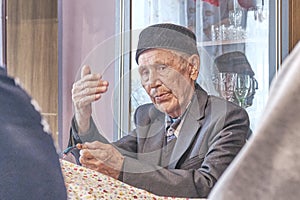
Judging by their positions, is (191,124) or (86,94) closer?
(191,124)

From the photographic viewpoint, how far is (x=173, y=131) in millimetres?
939

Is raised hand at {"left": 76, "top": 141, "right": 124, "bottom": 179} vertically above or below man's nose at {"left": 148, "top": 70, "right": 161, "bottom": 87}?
below

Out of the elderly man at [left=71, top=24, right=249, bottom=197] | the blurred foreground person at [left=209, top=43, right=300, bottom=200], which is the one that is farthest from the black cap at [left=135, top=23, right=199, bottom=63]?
the blurred foreground person at [left=209, top=43, right=300, bottom=200]

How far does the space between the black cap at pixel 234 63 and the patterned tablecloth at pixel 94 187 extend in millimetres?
269

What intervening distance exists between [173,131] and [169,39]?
0.18m

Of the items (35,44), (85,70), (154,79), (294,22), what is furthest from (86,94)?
(294,22)

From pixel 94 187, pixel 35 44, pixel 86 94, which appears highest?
pixel 35 44

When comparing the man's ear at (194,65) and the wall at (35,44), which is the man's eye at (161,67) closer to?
the man's ear at (194,65)

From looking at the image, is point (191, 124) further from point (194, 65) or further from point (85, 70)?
point (85, 70)

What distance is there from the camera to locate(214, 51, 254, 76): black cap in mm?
859

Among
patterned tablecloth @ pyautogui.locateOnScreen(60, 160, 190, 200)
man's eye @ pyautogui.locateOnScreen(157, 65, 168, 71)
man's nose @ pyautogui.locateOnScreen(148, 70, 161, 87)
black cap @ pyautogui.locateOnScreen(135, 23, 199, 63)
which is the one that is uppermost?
black cap @ pyautogui.locateOnScreen(135, 23, 199, 63)

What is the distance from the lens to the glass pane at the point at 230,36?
84 centimetres

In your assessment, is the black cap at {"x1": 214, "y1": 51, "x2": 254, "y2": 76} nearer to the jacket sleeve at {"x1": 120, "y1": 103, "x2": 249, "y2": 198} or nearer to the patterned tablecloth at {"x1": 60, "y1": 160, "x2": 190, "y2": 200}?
the jacket sleeve at {"x1": 120, "y1": 103, "x2": 249, "y2": 198}

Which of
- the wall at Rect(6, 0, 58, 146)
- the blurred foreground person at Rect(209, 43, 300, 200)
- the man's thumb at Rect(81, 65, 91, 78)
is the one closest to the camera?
the blurred foreground person at Rect(209, 43, 300, 200)
